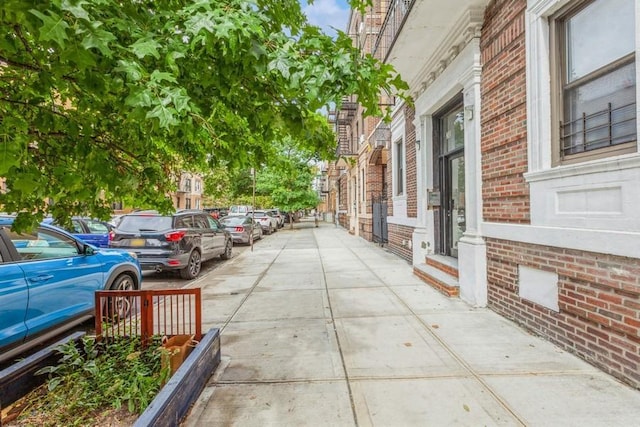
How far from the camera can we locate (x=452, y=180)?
7012 mm

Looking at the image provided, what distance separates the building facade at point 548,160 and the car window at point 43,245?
18.5 ft

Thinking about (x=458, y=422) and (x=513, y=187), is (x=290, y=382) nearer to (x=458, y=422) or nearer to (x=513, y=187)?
(x=458, y=422)

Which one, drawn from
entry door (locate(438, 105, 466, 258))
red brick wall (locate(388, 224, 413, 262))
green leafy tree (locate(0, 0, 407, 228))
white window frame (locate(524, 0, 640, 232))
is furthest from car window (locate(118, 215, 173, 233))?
white window frame (locate(524, 0, 640, 232))

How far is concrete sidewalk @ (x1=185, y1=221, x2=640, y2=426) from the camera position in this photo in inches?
99.3

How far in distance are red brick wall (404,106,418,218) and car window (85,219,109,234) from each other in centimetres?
A: 885

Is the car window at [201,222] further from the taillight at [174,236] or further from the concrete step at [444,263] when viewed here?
the concrete step at [444,263]

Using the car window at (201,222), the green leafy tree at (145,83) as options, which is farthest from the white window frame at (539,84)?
the car window at (201,222)

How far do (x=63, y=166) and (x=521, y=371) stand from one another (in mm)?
3935

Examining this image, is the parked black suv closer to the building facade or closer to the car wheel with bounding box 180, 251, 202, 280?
the car wheel with bounding box 180, 251, 202, 280

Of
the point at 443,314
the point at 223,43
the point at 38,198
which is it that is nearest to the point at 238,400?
the point at 38,198

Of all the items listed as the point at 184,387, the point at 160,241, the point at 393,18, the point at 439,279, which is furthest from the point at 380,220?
the point at 184,387

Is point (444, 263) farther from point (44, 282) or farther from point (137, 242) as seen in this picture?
point (137, 242)

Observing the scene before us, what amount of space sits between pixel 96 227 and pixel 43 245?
23.2 ft

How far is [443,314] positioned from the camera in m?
4.79
